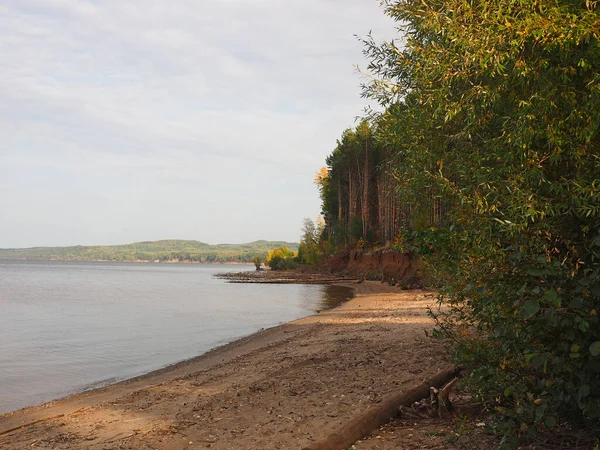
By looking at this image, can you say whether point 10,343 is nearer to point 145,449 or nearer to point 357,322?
point 357,322

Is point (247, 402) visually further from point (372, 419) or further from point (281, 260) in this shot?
point (281, 260)

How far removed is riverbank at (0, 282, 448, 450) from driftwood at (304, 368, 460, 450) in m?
0.33

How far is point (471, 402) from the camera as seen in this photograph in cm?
Result: 659

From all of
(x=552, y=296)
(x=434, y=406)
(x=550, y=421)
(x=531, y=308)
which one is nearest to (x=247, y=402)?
(x=434, y=406)

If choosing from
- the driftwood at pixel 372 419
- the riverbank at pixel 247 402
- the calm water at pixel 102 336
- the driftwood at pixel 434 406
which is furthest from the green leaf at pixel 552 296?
the calm water at pixel 102 336

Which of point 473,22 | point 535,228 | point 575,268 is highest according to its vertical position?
point 473,22

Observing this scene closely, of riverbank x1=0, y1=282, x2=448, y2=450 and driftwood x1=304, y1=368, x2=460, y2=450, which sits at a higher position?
driftwood x1=304, y1=368, x2=460, y2=450

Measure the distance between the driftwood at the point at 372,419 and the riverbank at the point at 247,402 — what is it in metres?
0.33

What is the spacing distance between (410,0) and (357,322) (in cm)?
1410

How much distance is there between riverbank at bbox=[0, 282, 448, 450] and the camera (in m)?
6.97

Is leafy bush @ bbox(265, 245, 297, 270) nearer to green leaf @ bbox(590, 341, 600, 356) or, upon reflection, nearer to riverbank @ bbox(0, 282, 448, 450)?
riverbank @ bbox(0, 282, 448, 450)

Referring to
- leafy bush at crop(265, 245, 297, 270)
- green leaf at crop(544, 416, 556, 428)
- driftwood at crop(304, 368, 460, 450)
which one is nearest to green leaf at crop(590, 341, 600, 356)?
green leaf at crop(544, 416, 556, 428)

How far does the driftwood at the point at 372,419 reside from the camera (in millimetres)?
5977

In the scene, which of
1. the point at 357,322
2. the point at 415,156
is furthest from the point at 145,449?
the point at 357,322
